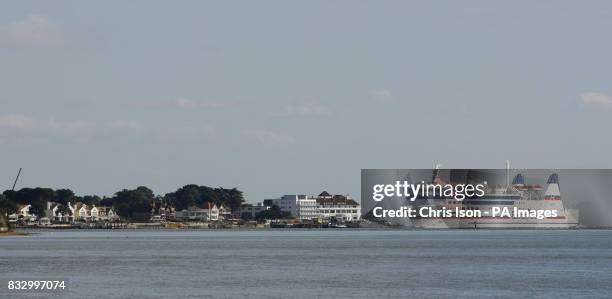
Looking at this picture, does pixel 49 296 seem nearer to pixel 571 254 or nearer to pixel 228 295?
pixel 228 295

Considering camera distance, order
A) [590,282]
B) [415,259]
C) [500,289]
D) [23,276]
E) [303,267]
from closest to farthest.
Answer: [500,289]
[590,282]
[23,276]
[303,267]
[415,259]

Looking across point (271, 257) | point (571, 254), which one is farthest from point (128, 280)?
point (571, 254)

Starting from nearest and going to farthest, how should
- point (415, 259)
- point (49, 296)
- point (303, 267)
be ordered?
1. point (49, 296)
2. point (303, 267)
3. point (415, 259)

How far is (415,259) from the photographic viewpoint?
113 meters

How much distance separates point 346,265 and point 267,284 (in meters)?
24.2

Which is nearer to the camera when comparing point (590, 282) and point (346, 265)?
point (590, 282)

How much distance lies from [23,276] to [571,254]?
64.6 metres

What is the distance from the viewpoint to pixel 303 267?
3819 inches

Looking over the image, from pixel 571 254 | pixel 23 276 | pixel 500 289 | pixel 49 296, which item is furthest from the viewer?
pixel 571 254

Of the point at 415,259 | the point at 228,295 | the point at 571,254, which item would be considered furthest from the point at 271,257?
the point at 228,295

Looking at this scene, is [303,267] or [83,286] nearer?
[83,286]

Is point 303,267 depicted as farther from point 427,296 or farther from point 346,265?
point 427,296

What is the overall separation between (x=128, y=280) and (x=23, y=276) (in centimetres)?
1050

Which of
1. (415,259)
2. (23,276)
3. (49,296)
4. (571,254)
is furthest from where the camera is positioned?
(571,254)
